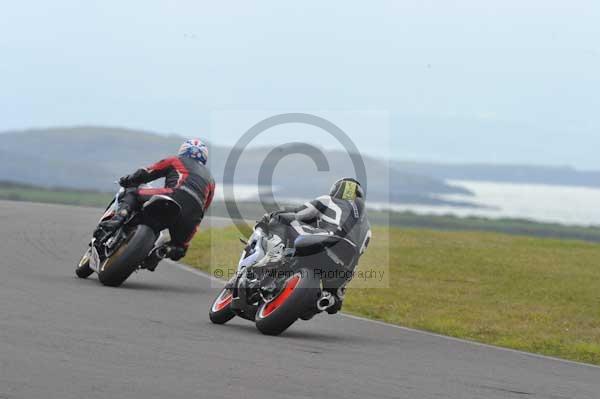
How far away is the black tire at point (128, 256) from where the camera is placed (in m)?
13.9

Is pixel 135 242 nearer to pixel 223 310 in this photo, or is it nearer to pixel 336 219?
pixel 223 310

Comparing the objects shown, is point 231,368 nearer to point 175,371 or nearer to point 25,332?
point 175,371

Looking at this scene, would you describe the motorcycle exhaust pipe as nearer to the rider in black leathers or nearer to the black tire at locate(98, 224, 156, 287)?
the rider in black leathers

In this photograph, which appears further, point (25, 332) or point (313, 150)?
point (313, 150)

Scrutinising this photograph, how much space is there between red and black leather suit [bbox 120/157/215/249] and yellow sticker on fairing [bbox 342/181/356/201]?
3.57m

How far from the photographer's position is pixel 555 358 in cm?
1211

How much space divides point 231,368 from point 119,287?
20.4ft

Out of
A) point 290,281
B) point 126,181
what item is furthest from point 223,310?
point 126,181

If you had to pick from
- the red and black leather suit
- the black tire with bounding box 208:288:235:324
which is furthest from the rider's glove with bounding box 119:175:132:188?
the black tire with bounding box 208:288:235:324

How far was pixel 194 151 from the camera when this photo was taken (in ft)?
49.4

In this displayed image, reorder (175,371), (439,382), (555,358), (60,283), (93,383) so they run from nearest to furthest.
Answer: (93,383), (175,371), (439,382), (555,358), (60,283)

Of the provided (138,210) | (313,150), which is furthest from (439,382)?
(313,150)

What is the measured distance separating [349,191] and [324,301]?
116cm

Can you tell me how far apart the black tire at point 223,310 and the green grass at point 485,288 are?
3282 mm
